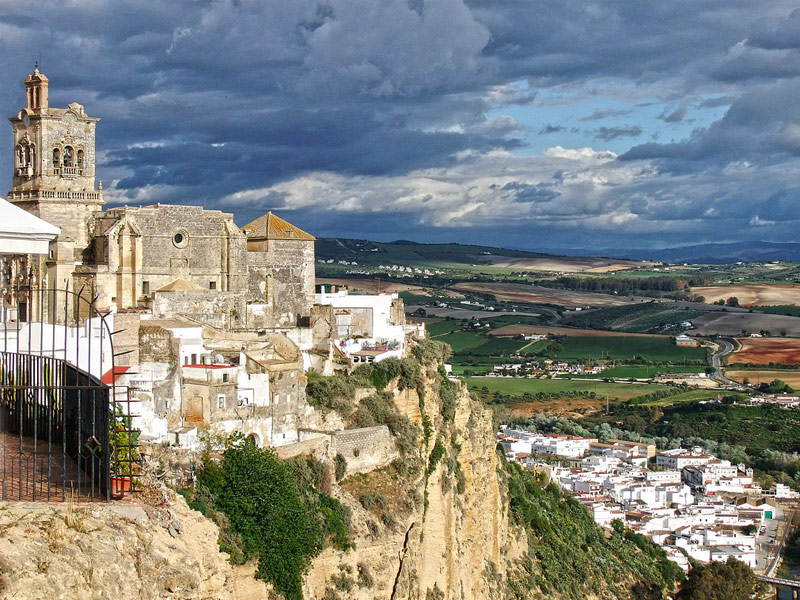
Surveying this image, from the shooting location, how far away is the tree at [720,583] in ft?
178

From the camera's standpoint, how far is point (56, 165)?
Answer: 1283 inches

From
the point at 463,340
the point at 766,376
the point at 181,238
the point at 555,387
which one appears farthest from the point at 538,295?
the point at 181,238

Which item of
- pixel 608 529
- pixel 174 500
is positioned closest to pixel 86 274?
pixel 174 500

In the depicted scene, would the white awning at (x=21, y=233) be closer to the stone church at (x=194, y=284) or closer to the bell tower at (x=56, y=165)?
the stone church at (x=194, y=284)

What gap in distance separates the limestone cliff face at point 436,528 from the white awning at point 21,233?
634 inches

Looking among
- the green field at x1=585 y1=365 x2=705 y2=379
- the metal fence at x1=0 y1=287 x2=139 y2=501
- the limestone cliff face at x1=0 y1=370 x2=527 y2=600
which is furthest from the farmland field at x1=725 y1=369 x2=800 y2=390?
the metal fence at x1=0 y1=287 x2=139 y2=501

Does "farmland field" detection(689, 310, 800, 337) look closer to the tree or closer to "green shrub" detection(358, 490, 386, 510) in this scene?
the tree

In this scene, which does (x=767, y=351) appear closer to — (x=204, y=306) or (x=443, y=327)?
(x=443, y=327)

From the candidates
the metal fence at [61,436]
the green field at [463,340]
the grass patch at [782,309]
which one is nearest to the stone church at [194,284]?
the metal fence at [61,436]

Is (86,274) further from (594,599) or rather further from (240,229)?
(594,599)

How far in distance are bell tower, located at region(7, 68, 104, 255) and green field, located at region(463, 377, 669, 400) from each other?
72584 millimetres

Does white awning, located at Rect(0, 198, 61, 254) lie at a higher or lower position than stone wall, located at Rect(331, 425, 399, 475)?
higher

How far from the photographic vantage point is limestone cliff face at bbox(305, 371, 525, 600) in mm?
26938

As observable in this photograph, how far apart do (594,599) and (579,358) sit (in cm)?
8150
